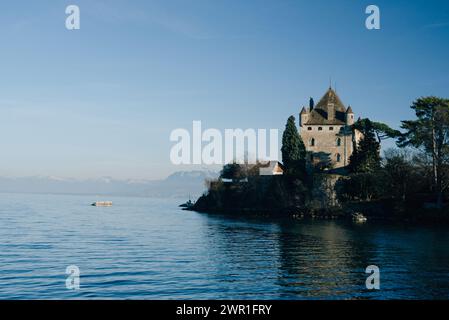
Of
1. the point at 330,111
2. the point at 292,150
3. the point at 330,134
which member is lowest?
the point at 292,150

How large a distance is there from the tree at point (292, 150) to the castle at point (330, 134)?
10.7 ft

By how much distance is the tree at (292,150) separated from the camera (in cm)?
8781

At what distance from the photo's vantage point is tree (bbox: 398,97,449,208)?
69562mm

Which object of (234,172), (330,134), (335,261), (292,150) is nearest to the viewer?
(335,261)

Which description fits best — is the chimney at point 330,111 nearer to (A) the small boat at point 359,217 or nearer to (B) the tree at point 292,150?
(B) the tree at point 292,150

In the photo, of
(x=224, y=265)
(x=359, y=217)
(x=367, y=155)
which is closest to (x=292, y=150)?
(x=367, y=155)

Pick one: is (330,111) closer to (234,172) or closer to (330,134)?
(330,134)

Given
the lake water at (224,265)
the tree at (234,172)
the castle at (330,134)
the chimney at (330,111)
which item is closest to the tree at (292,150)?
the castle at (330,134)

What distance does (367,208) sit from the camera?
79.2 m

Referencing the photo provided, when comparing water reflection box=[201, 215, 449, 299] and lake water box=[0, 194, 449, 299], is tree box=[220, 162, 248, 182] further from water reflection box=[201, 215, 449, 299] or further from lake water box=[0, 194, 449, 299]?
lake water box=[0, 194, 449, 299]

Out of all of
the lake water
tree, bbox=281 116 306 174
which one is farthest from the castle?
the lake water

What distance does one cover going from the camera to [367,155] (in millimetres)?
82500

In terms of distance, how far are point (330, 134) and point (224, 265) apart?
65.1 meters

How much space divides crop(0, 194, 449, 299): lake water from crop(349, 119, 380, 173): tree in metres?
31.4
